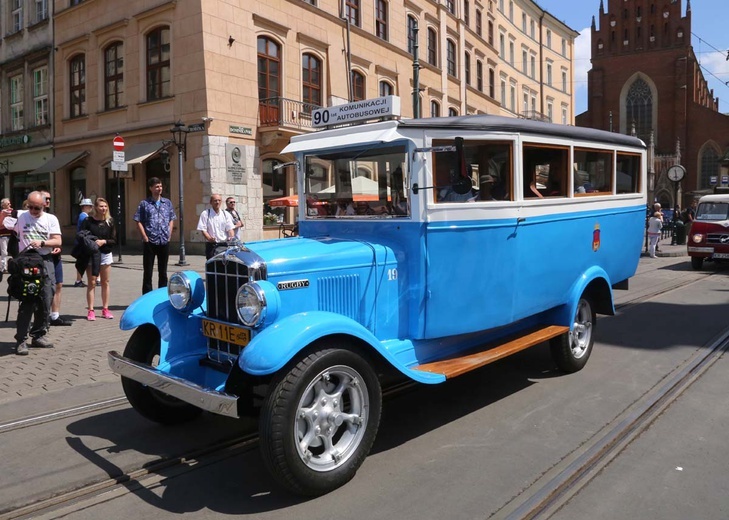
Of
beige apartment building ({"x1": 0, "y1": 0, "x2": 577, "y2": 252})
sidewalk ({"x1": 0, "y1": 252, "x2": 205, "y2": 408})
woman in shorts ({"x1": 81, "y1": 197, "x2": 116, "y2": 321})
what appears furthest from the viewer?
beige apartment building ({"x1": 0, "y1": 0, "x2": 577, "y2": 252})

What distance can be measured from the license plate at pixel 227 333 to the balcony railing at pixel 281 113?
17.9 metres

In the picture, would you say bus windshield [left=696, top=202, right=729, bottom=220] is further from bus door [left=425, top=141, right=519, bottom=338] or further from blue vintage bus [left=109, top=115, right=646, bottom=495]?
bus door [left=425, top=141, right=519, bottom=338]

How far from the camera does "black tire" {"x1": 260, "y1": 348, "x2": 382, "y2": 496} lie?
11.0 ft

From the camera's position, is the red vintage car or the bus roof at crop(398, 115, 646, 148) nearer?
the bus roof at crop(398, 115, 646, 148)

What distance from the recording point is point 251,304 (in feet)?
12.4

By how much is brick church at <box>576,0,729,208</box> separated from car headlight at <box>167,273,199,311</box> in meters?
61.3

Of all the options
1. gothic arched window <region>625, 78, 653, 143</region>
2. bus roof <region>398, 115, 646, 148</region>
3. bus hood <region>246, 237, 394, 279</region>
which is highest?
gothic arched window <region>625, 78, 653, 143</region>

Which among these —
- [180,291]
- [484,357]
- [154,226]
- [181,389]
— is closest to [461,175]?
[484,357]

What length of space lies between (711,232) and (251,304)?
15.7m

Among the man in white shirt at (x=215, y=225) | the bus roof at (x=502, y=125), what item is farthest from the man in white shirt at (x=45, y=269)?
the bus roof at (x=502, y=125)

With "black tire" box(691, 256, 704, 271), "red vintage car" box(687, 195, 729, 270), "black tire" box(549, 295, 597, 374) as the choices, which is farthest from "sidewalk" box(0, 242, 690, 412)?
"black tire" box(691, 256, 704, 271)

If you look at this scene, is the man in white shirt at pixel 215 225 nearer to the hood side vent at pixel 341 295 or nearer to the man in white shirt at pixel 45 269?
the man in white shirt at pixel 45 269

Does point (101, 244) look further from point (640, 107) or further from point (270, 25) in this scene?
point (640, 107)

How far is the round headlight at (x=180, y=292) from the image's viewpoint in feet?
14.3
